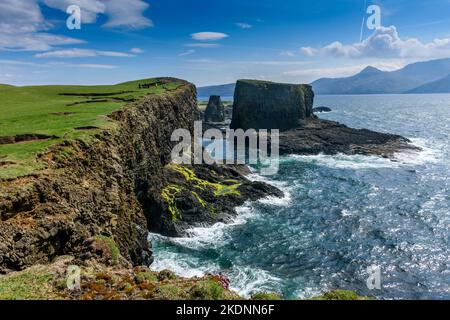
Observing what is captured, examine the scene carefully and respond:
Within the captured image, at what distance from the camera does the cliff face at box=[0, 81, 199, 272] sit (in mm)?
16266

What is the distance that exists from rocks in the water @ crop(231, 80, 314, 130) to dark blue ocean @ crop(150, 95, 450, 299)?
56933mm

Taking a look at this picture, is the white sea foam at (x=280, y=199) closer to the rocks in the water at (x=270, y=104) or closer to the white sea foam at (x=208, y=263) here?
the white sea foam at (x=208, y=263)

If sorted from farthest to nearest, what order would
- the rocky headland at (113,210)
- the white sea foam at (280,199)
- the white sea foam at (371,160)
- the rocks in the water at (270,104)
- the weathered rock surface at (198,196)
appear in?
the rocks in the water at (270,104) < the white sea foam at (371,160) < the white sea foam at (280,199) < the weathered rock surface at (198,196) < the rocky headland at (113,210)

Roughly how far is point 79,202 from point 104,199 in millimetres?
2844

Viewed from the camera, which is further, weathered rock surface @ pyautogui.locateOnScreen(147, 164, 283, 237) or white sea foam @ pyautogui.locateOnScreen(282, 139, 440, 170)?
white sea foam @ pyautogui.locateOnScreen(282, 139, 440, 170)

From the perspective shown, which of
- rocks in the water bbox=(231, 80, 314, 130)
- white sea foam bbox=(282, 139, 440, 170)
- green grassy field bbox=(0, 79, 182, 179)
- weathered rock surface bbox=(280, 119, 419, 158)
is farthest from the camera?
rocks in the water bbox=(231, 80, 314, 130)

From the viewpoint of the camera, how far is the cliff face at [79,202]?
53.4 ft

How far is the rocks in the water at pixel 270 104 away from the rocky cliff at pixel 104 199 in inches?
3018

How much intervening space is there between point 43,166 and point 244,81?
376ft

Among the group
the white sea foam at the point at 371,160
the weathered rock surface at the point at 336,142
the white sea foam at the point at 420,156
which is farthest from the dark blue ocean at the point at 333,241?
the weathered rock surface at the point at 336,142

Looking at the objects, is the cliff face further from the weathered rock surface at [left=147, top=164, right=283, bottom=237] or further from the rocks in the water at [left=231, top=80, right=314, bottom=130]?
the rocks in the water at [left=231, top=80, right=314, bottom=130]

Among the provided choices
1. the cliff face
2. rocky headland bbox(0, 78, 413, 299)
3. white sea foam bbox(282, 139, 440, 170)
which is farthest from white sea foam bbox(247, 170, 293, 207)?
the cliff face

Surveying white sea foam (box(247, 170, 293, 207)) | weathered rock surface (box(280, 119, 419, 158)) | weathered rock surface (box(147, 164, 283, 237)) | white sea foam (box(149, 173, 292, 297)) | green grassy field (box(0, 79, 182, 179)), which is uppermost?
green grassy field (box(0, 79, 182, 179))
